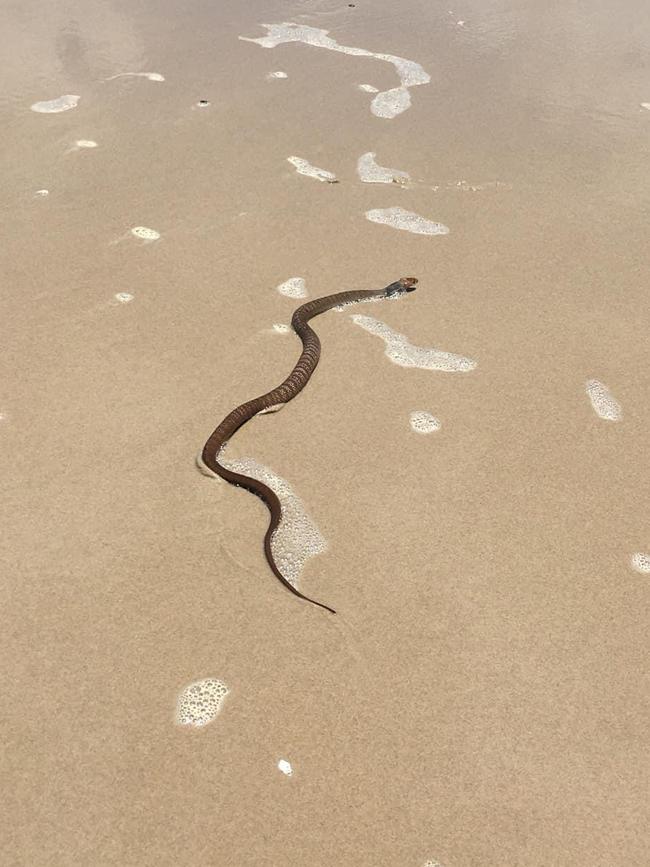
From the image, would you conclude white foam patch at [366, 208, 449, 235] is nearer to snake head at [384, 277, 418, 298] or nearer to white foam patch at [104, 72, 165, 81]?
snake head at [384, 277, 418, 298]

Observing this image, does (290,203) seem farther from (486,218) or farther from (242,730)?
(242,730)

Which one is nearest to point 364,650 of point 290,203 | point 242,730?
point 242,730

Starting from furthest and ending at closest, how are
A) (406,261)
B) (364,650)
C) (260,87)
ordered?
(260,87)
(406,261)
(364,650)

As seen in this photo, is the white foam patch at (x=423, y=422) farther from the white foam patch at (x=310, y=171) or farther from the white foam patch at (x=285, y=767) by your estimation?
the white foam patch at (x=310, y=171)

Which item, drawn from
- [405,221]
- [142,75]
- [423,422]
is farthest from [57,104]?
[423,422]

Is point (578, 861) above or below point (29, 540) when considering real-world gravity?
below

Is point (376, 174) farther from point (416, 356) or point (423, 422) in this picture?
point (423, 422)

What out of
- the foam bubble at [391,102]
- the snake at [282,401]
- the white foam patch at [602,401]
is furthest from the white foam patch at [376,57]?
the white foam patch at [602,401]
